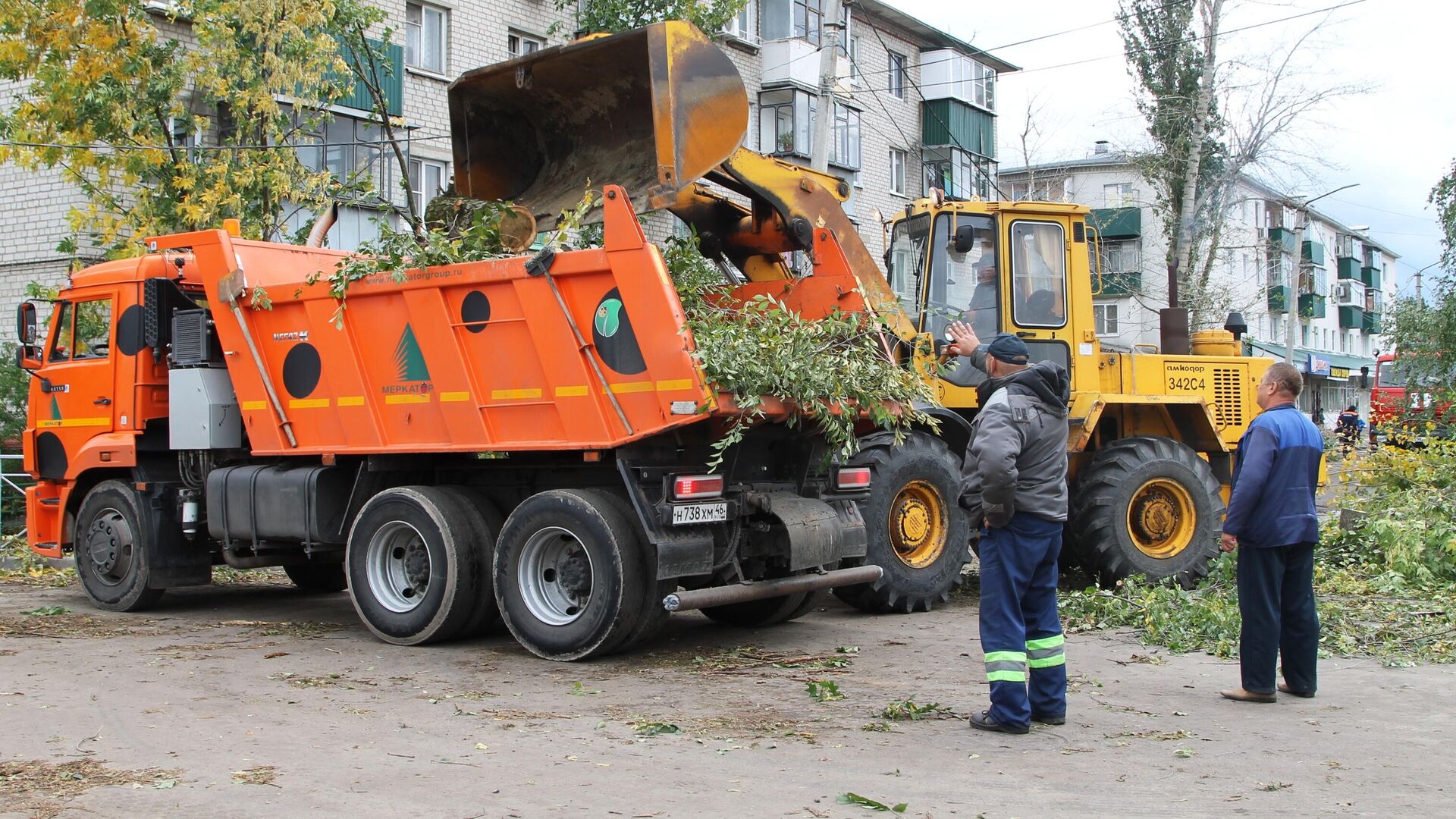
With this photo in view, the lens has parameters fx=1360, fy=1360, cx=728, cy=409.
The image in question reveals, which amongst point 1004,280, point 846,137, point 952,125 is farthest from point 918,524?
point 952,125

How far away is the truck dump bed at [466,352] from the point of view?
7602 mm

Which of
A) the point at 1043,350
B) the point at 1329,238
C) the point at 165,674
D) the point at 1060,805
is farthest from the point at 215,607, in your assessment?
the point at 1329,238

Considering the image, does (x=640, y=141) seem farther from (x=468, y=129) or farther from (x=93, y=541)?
(x=93, y=541)

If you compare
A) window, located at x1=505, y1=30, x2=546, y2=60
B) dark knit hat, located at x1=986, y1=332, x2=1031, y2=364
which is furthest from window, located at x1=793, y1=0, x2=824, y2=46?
dark knit hat, located at x1=986, y1=332, x2=1031, y2=364

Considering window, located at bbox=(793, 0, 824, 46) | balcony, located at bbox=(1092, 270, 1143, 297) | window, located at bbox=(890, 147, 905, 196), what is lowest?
balcony, located at bbox=(1092, 270, 1143, 297)

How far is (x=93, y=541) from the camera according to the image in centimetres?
1059

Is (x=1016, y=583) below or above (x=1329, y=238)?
below

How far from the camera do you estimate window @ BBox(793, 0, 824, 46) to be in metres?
31.6

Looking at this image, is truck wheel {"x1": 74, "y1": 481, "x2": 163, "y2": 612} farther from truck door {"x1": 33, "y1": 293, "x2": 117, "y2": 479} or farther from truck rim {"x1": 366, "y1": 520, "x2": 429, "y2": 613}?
truck rim {"x1": 366, "y1": 520, "x2": 429, "y2": 613}

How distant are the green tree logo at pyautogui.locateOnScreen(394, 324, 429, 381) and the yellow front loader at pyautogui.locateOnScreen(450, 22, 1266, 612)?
1329 millimetres

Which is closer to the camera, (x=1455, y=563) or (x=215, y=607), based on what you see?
(x=1455, y=563)

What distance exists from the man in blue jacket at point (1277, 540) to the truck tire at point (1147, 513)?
3.57 meters

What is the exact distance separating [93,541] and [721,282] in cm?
541

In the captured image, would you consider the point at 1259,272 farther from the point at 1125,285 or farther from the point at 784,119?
the point at 784,119
